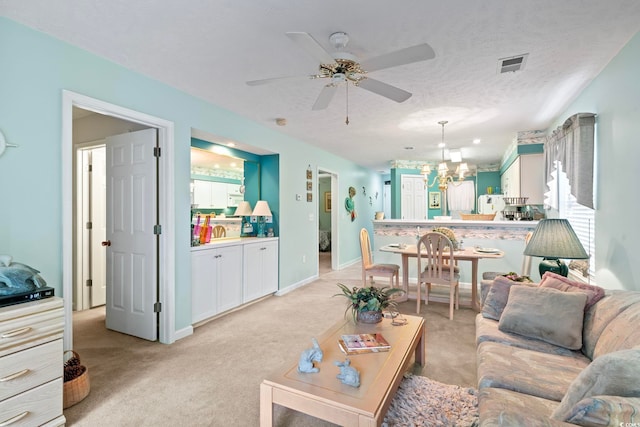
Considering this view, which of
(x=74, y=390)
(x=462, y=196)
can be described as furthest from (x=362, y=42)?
(x=462, y=196)

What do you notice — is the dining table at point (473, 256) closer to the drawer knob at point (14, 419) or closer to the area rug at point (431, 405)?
the area rug at point (431, 405)

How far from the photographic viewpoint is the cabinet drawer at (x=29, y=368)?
160 cm

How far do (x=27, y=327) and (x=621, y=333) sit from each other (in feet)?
10.1

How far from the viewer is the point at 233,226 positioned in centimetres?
524

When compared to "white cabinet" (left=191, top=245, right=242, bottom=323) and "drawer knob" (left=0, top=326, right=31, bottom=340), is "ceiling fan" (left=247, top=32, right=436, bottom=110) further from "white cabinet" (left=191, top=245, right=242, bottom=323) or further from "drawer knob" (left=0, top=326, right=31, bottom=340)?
"white cabinet" (left=191, top=245, right=242, bottom=323)

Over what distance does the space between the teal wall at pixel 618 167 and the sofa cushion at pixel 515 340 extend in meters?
0.75

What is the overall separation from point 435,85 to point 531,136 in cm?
277

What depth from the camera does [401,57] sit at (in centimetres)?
184

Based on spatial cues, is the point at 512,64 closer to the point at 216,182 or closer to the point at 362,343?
the point at 362,343

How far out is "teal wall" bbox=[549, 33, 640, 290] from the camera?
85.1 inches

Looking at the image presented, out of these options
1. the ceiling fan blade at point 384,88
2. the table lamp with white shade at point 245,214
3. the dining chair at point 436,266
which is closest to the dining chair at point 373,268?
the dining chair at point 436,266

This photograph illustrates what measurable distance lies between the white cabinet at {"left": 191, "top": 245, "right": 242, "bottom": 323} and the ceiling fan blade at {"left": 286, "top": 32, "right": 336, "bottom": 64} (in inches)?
93.9

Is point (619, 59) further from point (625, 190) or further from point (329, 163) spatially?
point (329, 163)

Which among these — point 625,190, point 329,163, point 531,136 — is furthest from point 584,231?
point 329,163
